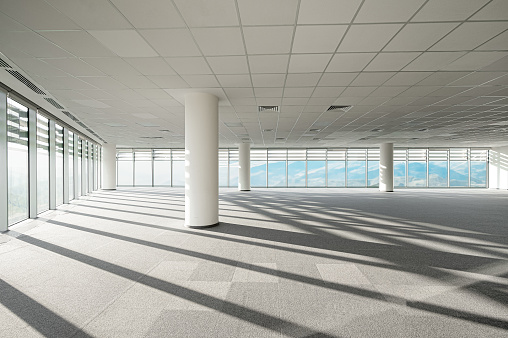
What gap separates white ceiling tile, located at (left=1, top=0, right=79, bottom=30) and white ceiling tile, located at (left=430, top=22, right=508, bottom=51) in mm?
5866

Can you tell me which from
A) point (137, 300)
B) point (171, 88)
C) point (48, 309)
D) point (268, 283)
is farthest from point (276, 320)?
point (171, 88)

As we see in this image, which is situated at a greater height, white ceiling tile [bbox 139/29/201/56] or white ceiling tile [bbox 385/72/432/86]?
white ceiling tile [bbox 139/29/201/56]

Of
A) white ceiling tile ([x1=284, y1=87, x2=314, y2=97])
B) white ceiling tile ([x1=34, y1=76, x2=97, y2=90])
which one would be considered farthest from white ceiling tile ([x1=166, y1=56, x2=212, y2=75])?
white ceiling tile ([x1=34, y1=76, x2=97, y2=90])

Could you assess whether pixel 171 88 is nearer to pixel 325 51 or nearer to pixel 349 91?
pixel 325 51

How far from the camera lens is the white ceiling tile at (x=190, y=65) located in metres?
4.87

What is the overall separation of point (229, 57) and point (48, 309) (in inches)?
182

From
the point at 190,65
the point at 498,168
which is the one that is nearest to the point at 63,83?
the point at 190,65

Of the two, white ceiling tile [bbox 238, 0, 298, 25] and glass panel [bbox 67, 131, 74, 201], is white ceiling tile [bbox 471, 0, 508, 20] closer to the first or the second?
white ceiling tile [bbox 238, 0, 298, 25]

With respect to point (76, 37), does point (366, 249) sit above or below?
below

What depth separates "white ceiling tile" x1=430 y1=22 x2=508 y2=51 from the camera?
372cm

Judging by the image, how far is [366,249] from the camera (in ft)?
17.1

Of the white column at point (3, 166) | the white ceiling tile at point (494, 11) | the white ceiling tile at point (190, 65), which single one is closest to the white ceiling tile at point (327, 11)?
the white ceiling tile at point (494, 11)

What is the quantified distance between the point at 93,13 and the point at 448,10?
15.9 feet

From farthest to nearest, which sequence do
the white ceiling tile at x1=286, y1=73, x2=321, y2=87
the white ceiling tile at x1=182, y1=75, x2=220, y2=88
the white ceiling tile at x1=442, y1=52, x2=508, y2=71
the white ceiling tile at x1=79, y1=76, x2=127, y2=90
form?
the white ceiling tile at x1=79, y1=76, x2=127, y2=90 → the white ceiling tile at x1=182, y1=75, x2=220, y2=88 → the white ceiling tile at x1=286, y1=73, x2=321, y2=87 → the white ceiling tile at x1=442, y1=52, x2=508, y2=71
